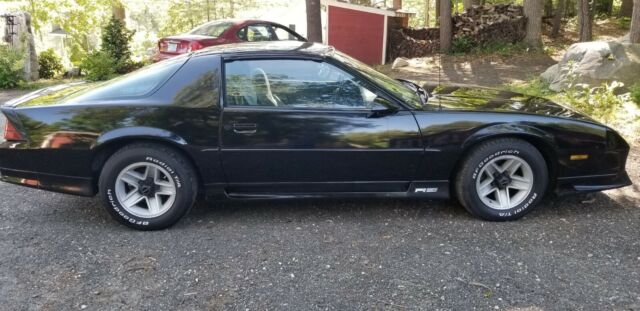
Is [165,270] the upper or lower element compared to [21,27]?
lower

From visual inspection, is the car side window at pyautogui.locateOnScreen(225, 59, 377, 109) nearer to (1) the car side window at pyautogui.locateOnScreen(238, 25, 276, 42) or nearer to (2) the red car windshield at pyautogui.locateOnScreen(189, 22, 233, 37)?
(2) the red car windshield at pyautogui.locateOnScreen(189, 22, 233, 37)

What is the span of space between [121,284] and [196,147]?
1.10 meters

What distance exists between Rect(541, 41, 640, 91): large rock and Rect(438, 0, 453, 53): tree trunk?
752cm

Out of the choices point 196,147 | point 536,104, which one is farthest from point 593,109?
point 196,147

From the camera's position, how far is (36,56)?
13062mm

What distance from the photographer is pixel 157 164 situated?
377cm

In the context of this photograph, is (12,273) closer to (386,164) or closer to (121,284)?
(121,284)

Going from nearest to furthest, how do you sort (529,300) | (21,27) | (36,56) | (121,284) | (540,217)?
(529,300) < (121,284) < (540,217) < (21,27) < (36,56)

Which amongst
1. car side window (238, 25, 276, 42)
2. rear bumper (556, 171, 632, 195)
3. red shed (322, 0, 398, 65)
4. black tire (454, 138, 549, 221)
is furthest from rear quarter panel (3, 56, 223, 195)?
red shed (322, 0, 398, 65)

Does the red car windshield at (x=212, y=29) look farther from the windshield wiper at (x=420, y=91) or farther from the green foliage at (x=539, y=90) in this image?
the windshield wiper at (x=420, y=91)

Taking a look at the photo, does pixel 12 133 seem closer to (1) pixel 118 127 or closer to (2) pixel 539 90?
(1) pixel 118 127

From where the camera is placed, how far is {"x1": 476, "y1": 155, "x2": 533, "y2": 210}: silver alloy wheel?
389 centimetres

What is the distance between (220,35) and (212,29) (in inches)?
22.4

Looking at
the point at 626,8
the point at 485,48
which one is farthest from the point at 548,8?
the point at 485,48
